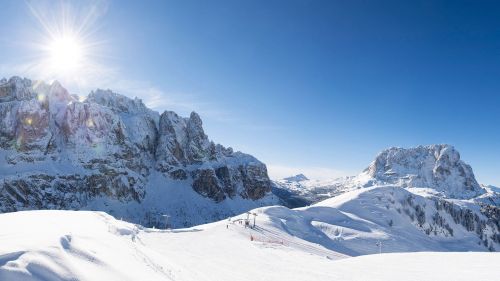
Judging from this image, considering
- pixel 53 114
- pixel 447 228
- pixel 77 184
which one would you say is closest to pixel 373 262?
pixel 447 228

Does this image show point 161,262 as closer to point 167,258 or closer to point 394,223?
point 167,258

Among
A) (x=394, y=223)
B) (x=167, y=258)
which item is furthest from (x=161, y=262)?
(x=394, y=223)

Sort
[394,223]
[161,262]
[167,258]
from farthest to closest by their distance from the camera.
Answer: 1. [394,223]
2. [167,258]
3. [161,262]

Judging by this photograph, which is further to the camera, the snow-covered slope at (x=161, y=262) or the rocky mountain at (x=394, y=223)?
the rocky mountain at (x=394, y=223)

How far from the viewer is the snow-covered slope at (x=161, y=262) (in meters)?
9.26

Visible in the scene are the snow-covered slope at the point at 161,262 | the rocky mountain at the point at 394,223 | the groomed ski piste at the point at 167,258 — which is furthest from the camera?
the rocky mountain at the point at 394,223

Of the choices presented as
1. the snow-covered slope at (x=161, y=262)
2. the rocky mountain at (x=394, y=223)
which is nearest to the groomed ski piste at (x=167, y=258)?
the snow-covered slope at (x=161, y=262)

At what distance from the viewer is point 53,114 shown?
198000 millimetres

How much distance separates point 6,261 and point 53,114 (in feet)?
709

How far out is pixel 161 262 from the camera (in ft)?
60.9

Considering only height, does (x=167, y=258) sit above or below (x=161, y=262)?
below

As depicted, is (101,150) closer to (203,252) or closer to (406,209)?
(406,209)

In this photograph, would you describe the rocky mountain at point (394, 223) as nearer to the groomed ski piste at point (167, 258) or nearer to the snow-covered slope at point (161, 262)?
the groomed ski piste at point (167, 258)

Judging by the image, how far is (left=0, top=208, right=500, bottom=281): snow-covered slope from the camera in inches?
364
